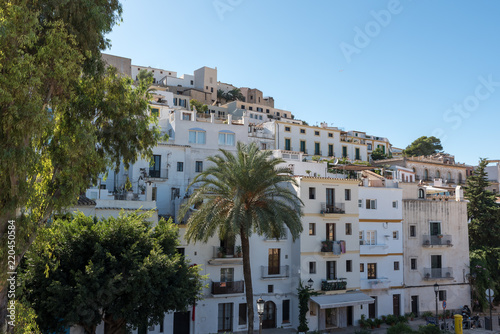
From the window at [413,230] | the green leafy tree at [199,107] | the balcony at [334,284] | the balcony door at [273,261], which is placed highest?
the green leafy tree at [199,107]

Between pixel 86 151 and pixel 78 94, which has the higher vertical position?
pixel 78 94

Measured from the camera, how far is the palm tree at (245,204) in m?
21.5

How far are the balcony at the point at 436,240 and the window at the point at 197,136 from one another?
19.3m

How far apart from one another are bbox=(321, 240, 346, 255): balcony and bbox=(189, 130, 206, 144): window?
43.4 feet

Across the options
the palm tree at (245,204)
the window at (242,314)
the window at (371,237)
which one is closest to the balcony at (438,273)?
the window at (371,237)

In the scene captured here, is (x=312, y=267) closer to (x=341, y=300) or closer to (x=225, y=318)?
(x=341, y=300)

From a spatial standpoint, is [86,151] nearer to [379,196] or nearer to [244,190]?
[244,190]

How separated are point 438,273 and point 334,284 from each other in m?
10.4

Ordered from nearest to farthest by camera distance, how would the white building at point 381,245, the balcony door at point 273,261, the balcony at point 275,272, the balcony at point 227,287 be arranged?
the balcony at point 227,287, the balcony at point 275,272, the balcony door at point 273,261, the white building at point 381,245

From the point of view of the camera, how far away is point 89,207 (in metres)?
22.5

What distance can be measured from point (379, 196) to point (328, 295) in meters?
8.66

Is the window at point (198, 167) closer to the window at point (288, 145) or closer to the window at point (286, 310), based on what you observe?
the window at point (286, 310)

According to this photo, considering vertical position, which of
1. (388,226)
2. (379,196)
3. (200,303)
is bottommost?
(200,303)

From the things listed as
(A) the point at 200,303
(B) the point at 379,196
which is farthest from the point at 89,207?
(B) the point at 379,196
